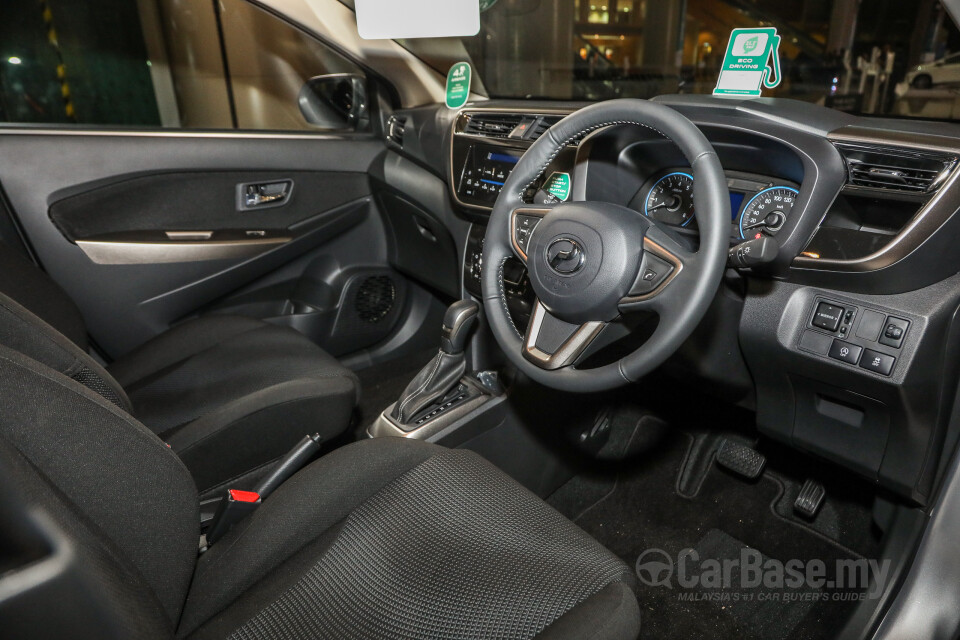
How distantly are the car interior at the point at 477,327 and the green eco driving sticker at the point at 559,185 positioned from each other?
0.04 feet

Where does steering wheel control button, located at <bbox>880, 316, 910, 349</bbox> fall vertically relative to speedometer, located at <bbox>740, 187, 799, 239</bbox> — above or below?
below

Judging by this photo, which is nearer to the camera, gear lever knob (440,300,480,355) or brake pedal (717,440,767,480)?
gear lever knob (440,300,480,355)

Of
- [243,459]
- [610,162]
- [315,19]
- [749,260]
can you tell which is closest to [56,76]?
[315,19]

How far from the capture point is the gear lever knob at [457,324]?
1593 mm

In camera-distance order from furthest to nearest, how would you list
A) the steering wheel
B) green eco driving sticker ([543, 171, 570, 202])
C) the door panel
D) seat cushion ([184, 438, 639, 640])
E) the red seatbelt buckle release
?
1. the door panel
2. green eco driving sticker ([543, 171, 570, 202])
3. the red seatbelt buckle release
4. the steering wheel
5. seat cushion ([184, 438, 639, 640])

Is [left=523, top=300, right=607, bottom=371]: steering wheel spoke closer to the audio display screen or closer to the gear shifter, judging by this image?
the gear shifter

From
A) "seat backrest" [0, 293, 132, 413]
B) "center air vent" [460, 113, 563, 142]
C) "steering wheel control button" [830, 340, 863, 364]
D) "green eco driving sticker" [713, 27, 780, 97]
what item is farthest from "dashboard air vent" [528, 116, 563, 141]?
"seat backrest" [0, 293, 132, 413]

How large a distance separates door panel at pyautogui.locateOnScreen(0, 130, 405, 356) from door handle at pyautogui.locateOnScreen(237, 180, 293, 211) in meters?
0.01

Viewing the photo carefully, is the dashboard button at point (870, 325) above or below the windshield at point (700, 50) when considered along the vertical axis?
below

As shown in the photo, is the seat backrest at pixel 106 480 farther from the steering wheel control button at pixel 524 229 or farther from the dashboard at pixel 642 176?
the dashboard at pixel 642 176

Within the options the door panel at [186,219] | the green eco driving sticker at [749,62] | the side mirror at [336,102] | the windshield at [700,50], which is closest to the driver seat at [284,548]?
the green eco driving sticker at [749,62]

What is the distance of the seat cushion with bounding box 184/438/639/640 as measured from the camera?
0.84 metres

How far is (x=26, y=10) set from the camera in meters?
2.21

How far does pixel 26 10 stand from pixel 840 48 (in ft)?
7.99
